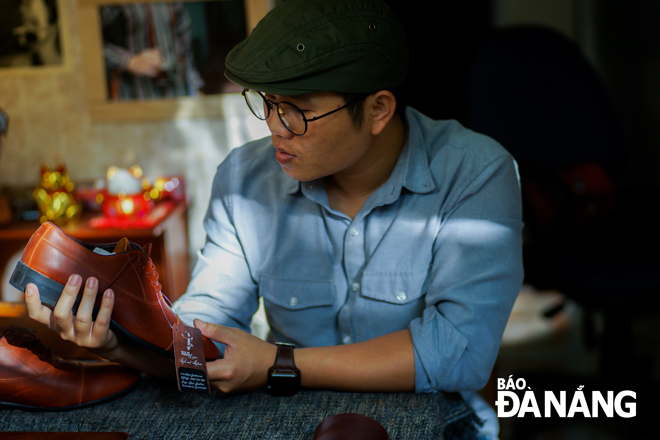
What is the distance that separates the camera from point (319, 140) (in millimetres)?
1066

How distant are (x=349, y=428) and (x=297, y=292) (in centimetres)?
46

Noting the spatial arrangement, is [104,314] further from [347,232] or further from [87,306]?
[347,232]

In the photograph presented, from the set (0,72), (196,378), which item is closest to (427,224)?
(196,378)

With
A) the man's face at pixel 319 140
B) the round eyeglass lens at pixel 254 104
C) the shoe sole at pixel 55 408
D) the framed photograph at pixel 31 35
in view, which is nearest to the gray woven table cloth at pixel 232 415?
the shoe sole at pixel 55 408

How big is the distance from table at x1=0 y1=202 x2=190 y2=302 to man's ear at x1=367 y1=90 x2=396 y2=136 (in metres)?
1.30

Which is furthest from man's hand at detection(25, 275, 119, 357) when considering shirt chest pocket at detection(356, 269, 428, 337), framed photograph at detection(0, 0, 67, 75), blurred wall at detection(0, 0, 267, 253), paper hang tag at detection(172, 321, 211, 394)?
framed photograph at detection(0, 0, 67, 75)

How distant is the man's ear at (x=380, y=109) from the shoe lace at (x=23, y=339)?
0.68 metres

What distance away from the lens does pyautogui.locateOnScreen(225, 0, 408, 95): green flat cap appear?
0.98m

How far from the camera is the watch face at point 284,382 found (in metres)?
0.99

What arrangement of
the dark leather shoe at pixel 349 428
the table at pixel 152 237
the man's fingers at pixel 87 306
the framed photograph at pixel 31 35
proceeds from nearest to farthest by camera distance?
the dark leather shoe at pixel 349 428
the man's fingers at pixel 87 306
the table at pixel 152 237
the framed photograph at pixel 31 35

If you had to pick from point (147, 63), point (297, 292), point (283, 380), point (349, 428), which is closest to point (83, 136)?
point (147, 63)

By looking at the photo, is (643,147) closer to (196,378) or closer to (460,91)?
(460,91)

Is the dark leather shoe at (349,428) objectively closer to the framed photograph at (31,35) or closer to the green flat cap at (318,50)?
the green flat cap at (318,50)

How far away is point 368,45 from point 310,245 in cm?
42
